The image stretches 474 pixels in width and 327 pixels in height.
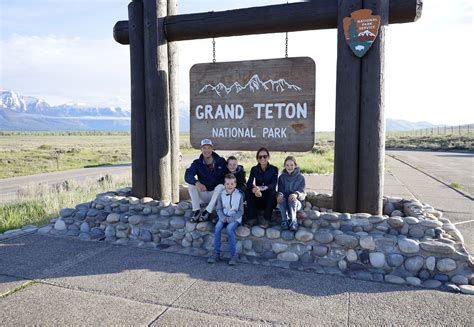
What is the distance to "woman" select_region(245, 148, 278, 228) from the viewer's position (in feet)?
16.2

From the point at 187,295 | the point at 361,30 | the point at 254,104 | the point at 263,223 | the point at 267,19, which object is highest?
the point at 267,19

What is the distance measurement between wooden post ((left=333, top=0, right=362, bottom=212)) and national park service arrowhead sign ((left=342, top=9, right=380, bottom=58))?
8 cm

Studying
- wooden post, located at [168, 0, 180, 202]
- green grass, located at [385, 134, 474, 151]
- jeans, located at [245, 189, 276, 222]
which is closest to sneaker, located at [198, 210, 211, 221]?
jeans, located at [245, 189, 276, 222]

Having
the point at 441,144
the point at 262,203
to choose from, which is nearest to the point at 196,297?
the point at 262,203

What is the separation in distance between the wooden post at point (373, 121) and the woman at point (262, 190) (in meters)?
1.22

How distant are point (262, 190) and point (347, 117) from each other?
4.97ft

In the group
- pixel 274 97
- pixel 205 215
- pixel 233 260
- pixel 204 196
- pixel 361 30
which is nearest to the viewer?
pixel 233 260

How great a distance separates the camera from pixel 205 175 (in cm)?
540

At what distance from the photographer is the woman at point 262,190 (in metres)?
4.94

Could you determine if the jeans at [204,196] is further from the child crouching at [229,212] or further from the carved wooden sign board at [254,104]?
the carved wooden sign board at [254,104]

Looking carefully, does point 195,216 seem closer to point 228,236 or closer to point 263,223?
point 228,236

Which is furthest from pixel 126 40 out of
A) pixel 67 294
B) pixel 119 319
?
pixel 119 319

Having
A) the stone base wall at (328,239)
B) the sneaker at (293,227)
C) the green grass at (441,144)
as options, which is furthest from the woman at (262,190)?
the green grass at (441,144)

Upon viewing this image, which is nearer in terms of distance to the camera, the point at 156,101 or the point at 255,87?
the point at 255,87
